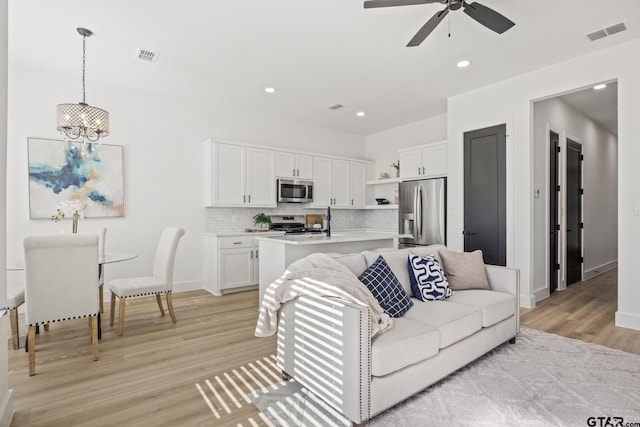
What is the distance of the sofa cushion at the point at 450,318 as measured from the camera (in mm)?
2232

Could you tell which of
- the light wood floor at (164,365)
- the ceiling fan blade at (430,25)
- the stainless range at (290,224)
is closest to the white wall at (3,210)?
the light wood floor at (164,365)

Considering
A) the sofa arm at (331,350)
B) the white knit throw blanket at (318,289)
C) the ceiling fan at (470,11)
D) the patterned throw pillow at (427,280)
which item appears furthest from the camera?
the patterned throw pillow at (427,280)

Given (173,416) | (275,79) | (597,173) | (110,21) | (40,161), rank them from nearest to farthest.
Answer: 1. (173,416)
2. (110,21)
3. (40,161)
4. (275,79)
5. (597,173)

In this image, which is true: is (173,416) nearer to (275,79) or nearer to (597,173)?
(275,79)

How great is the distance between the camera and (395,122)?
641 centimetres

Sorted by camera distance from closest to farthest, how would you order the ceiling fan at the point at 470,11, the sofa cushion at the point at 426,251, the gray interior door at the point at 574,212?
the ceiling fan at the point at 470,11, the sofa cushion at the point at 426,251, the gray interior door at the point at 574,212

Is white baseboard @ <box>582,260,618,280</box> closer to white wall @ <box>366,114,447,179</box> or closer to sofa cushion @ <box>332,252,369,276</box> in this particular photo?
white wall @ <box>366,114,447,179</box>

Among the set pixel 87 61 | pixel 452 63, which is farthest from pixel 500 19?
pixel 87 61

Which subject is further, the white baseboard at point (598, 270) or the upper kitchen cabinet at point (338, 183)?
the upper kitchen cabinet at point (338, 183)

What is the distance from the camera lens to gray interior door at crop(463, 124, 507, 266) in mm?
4406

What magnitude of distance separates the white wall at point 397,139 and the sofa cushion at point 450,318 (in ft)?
13.3

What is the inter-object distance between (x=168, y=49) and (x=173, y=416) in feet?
11.0

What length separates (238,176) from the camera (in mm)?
5359

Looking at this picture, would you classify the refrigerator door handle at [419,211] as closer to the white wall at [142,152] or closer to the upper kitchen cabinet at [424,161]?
the upper kitchen cabinet at [424,161]
